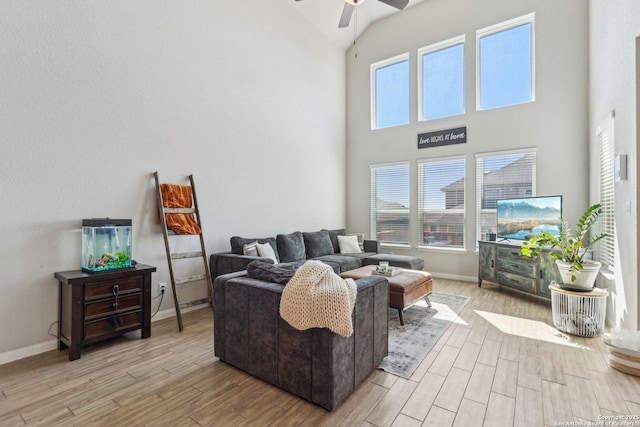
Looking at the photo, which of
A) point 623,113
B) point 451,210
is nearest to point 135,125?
point 623,113

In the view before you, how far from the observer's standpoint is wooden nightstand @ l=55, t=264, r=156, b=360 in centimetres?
252

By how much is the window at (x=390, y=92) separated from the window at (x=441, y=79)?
0.33 m

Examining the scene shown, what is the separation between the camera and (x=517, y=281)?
13.8ft

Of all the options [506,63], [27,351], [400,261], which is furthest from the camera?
[506,63]

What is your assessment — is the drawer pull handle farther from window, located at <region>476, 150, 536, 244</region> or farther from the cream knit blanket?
window, located at <region>476, 150, 536, 244</region>

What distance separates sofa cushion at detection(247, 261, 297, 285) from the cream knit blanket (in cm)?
16

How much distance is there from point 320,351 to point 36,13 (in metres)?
3.68

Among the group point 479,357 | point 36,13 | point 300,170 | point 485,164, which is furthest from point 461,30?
point 36,13

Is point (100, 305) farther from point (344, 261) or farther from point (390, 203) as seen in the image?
point (390, 203)

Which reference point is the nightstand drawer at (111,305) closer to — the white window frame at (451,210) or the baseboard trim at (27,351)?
the baseboard trim at (27,351)

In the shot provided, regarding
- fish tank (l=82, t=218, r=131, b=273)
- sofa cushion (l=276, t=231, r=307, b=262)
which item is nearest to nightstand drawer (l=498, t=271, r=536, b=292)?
sofa cushion (l=276, t=231, r=307, b=262)

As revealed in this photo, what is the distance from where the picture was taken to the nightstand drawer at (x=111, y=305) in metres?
2.61

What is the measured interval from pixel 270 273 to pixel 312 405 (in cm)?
90

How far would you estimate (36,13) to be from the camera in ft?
8.46
